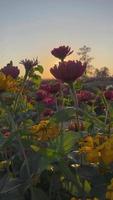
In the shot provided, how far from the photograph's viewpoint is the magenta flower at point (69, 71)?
2203 mm

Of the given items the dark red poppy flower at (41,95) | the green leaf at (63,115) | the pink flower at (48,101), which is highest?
the dark red poppy flower at (41,95)

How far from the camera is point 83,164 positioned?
6.87 feet

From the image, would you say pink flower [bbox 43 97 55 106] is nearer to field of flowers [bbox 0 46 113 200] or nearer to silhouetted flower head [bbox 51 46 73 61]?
silhouetted flower head [bbox 51 46 73 61]

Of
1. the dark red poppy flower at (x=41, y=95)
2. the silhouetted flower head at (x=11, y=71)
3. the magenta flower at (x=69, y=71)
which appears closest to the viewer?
the magenta flower at (x=69, y=71)

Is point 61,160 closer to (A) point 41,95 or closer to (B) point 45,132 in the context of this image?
(B) point 45,132

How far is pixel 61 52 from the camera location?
3.17 meters

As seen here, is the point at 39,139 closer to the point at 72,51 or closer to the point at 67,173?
the point at 67,173

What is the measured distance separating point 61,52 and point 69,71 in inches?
38.5

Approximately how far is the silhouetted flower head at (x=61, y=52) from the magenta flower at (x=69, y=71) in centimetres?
92

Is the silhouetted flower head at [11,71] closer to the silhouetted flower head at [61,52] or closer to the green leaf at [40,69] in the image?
the silhouetted flower head at [61,52]

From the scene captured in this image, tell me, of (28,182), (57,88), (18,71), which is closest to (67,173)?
(28,182)

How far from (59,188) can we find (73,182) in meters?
0.30

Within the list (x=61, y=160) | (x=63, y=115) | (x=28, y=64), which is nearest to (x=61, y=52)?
(x=28, y=64)

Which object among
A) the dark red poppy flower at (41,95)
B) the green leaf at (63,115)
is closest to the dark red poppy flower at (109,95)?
the dark red poppy flower at (41,95)
